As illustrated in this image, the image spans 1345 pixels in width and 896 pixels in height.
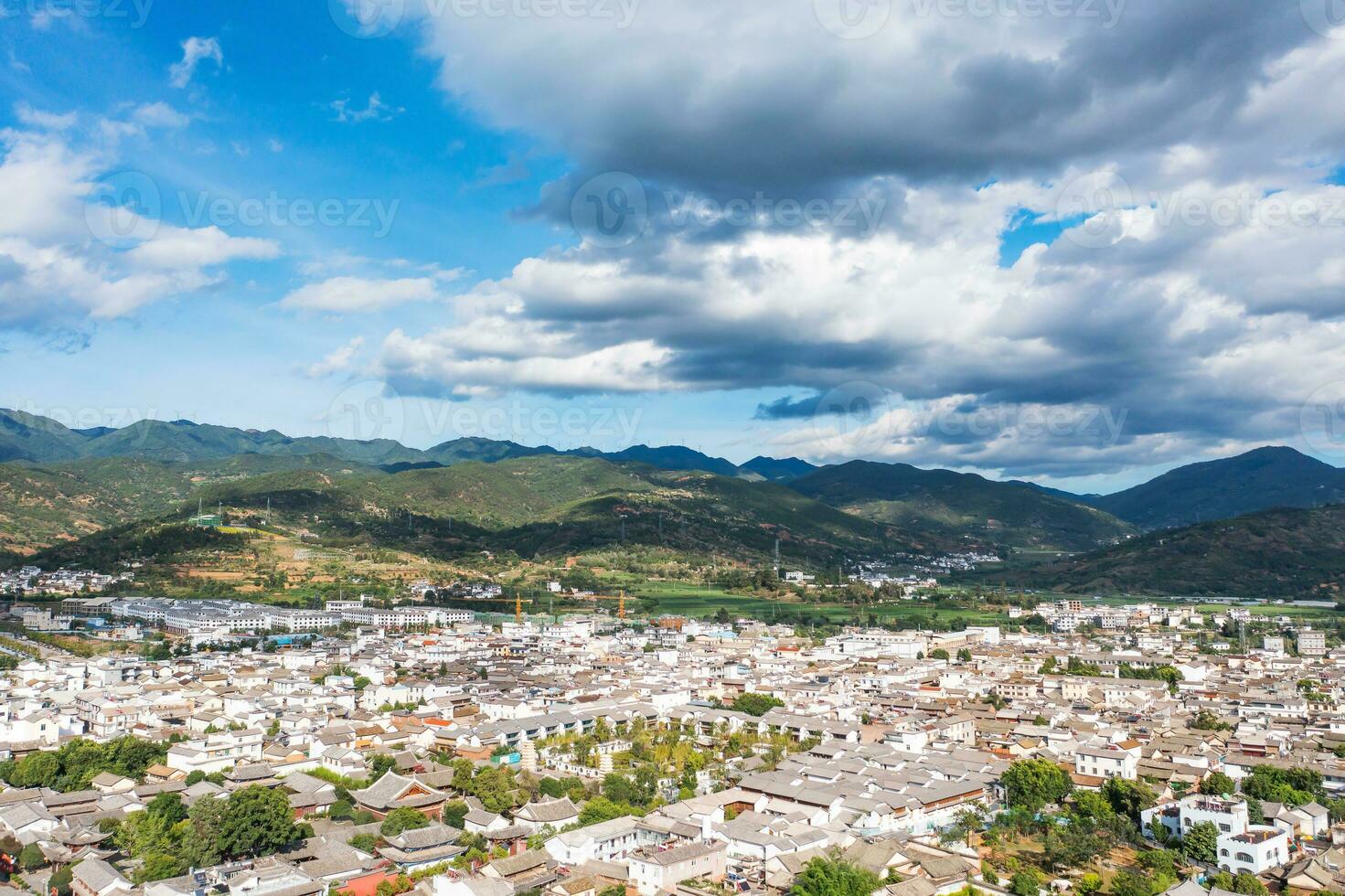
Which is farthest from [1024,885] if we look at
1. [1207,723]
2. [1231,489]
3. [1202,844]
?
[1231,489]

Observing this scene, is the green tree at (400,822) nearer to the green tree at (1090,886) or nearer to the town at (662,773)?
the town at (662,773)

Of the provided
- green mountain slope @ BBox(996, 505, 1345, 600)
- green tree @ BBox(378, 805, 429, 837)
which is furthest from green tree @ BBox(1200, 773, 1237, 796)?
green mountain slope @ BBox(996, 505, 1345, 600)

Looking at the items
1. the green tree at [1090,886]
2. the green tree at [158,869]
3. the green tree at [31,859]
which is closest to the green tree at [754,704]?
the green tree at [1090,886]

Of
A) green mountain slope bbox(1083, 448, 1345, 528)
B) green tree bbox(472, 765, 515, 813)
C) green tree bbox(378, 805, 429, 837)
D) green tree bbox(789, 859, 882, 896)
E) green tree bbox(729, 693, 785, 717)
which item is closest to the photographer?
green tree bbox(789, 859, 882, 896)

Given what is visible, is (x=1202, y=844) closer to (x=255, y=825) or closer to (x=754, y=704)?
(x=754, y=704)

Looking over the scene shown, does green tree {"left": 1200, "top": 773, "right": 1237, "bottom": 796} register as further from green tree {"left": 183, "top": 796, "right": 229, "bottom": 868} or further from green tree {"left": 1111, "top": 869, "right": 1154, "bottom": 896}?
green tree {"left": 183, "top": 796, "right": 229, "bottom": 868}

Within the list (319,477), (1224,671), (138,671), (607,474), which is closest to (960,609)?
(1224,671)
